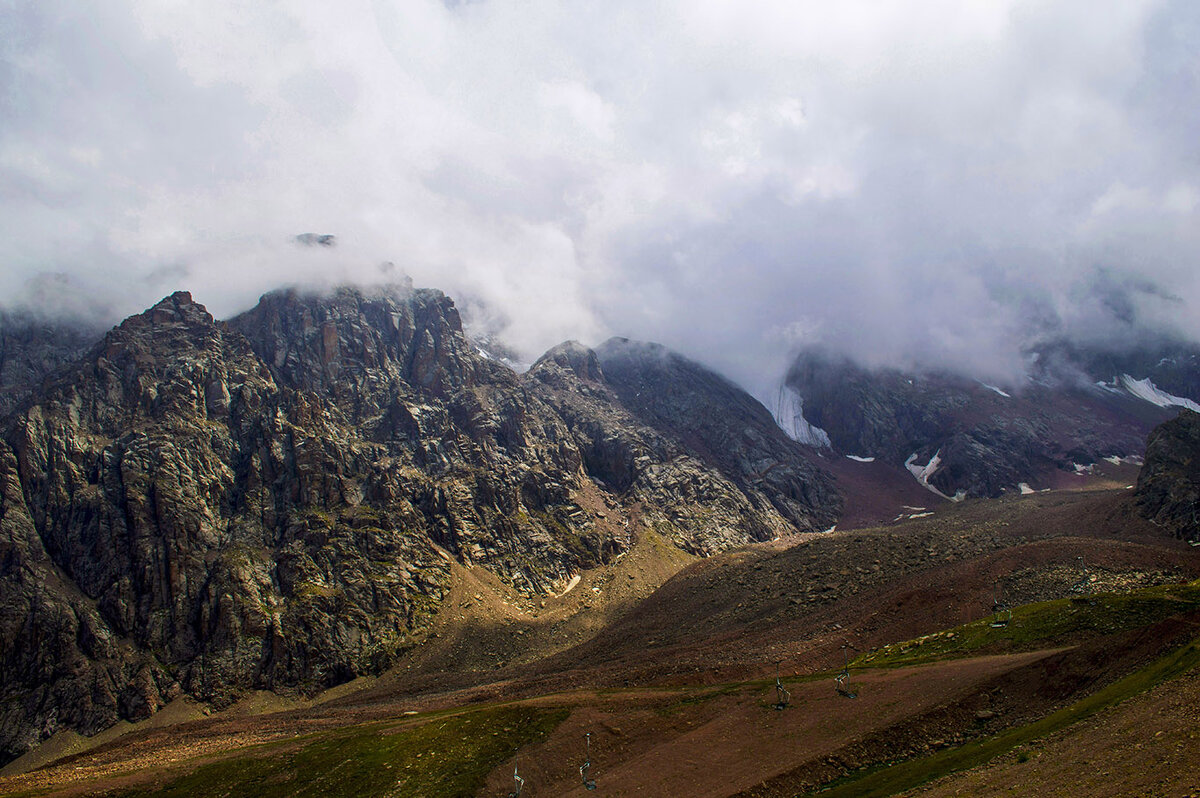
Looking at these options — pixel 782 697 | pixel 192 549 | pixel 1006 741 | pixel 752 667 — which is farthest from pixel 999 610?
pixel 192 549

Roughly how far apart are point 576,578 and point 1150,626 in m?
156

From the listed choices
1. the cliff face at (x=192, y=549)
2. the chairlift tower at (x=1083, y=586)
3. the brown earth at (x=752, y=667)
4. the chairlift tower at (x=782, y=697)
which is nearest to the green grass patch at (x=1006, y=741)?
the brown earth at (x=752, y=667)

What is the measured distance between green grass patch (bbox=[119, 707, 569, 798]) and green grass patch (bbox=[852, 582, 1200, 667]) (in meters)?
43.4

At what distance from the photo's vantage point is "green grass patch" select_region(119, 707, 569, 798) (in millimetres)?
64750

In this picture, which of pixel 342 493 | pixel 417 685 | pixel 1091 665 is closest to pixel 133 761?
pixel 417 685

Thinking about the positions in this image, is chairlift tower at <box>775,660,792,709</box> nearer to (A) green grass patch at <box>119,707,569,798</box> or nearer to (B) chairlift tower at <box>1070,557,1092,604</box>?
(A) green grass patch at <box>119,707,569,798</box>

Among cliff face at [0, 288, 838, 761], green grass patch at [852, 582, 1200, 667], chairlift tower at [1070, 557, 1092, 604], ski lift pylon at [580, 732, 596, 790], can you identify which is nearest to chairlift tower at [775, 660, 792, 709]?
green grass patch at [852, 582, 1200, 667]

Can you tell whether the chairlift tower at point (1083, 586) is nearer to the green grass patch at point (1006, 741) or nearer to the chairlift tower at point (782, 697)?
the green grass patch at point (1006, 741)

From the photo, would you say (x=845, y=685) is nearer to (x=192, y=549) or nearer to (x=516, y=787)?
(x=516, y=787)

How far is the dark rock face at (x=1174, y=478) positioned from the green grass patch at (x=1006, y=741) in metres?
102

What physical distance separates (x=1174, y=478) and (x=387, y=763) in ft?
551

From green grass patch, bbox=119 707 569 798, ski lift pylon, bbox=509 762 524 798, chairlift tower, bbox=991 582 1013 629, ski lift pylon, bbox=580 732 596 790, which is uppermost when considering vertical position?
green grass patch, bbox=119 707 569 798

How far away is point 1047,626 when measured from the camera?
69.4 m

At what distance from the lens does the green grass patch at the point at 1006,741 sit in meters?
42.8
